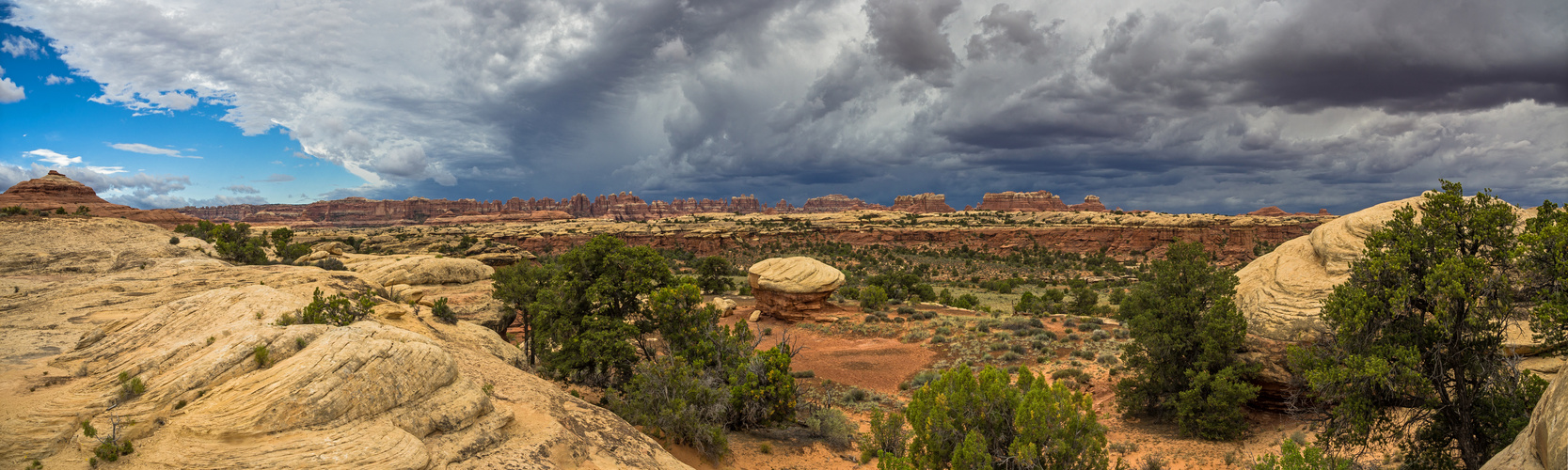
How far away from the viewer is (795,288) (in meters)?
31.2

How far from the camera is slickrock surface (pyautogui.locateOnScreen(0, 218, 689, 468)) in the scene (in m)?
6.44

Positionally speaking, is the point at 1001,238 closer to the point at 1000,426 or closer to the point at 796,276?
the point at 796,276

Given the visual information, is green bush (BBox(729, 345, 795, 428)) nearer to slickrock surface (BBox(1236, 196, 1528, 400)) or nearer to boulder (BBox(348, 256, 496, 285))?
slickrock surface (BBox(1236, 196, 1528, 400))

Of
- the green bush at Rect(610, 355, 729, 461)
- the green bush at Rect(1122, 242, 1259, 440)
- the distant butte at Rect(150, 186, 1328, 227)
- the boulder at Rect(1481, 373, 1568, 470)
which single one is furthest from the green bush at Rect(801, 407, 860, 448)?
the distant butte at Rect(150, 186, 1328, 227)

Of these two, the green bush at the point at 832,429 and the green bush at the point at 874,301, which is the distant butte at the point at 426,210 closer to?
the green bush at the point at 874,301

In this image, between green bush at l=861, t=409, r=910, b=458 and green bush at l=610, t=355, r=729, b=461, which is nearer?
green bush at l=861, t=409, r=910, b=458

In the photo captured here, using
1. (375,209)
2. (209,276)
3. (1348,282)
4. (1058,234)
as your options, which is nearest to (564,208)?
(375,209)

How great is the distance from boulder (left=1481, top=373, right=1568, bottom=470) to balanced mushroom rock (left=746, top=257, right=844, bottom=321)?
86.7 ft

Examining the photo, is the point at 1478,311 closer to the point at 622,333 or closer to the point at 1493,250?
the point at 1493,250

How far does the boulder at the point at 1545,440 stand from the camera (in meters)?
4.47

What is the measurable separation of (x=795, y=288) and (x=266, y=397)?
2531 centimetres

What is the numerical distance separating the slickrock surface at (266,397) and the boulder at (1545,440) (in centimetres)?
981

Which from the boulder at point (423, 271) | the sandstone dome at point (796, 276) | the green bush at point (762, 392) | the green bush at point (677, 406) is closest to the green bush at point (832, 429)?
the green bush at point (762, 392)

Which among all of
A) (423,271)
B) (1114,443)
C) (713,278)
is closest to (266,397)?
(1114,443)
